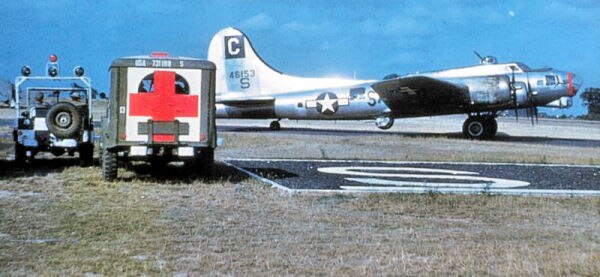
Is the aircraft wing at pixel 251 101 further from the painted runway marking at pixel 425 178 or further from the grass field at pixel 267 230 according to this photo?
the grass field at pixel 267 230

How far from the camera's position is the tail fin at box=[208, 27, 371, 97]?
3506cm

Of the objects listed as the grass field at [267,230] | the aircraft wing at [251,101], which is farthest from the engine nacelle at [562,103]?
the grass field at [267,230]

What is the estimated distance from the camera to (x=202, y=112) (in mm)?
12648

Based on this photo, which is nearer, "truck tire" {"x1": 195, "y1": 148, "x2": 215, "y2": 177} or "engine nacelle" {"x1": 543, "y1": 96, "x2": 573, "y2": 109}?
"truck tire" {"x1": 195, "y1": 148, "x2": 215, "y2": 177}

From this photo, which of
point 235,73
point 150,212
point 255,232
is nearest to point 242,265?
point 255,232

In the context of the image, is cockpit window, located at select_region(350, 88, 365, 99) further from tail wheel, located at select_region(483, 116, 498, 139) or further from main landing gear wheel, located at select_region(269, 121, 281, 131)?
main landing gear wheel, located at select_region(269, 121, 281, 131)

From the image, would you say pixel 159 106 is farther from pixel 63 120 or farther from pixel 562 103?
pixel 562 103

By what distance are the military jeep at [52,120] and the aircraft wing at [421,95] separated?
17.6 meters

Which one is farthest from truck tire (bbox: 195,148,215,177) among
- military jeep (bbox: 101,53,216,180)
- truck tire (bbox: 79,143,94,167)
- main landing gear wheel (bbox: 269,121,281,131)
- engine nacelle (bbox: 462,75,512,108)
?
main landing gear wheel (bbox: 269,121,281,131)

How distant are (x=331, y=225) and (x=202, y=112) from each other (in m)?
4.98

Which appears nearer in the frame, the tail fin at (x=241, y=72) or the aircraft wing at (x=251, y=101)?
the aircraft wing at (x=251, y=101)

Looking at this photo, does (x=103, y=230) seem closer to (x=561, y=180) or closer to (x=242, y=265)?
(x=242, y=265)

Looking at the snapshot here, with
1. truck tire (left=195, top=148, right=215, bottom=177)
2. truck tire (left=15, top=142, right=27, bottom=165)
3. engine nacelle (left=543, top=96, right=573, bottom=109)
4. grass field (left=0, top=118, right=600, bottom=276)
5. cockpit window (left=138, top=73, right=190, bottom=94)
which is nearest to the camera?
grass field (left=0, top=118, right=600, bottom=276)

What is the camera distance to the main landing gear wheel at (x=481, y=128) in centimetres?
3088
